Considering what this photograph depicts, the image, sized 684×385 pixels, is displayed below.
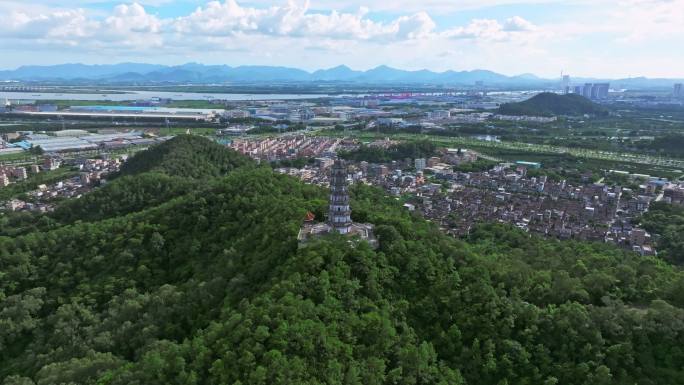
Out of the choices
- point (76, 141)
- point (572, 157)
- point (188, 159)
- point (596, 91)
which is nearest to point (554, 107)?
point (596, 91)

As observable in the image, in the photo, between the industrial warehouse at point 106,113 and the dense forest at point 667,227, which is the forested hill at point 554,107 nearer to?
the industrial warehouse at point 106,113

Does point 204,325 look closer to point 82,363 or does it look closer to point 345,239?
point 82,363

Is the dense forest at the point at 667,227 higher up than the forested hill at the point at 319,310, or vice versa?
the forested hill at the point at 319,310

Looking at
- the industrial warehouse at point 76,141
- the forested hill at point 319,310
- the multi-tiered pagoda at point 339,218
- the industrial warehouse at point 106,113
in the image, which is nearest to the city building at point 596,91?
the industrial warehouse at point 106,113

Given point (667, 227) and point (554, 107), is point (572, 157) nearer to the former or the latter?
point (667, 227)

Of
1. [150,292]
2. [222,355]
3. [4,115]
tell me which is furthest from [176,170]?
[4,115]

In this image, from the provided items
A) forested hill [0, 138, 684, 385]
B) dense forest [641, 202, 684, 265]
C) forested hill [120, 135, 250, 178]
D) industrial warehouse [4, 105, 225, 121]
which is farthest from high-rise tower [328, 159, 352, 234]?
industrial warehouse [4, 105, 225, 121]
